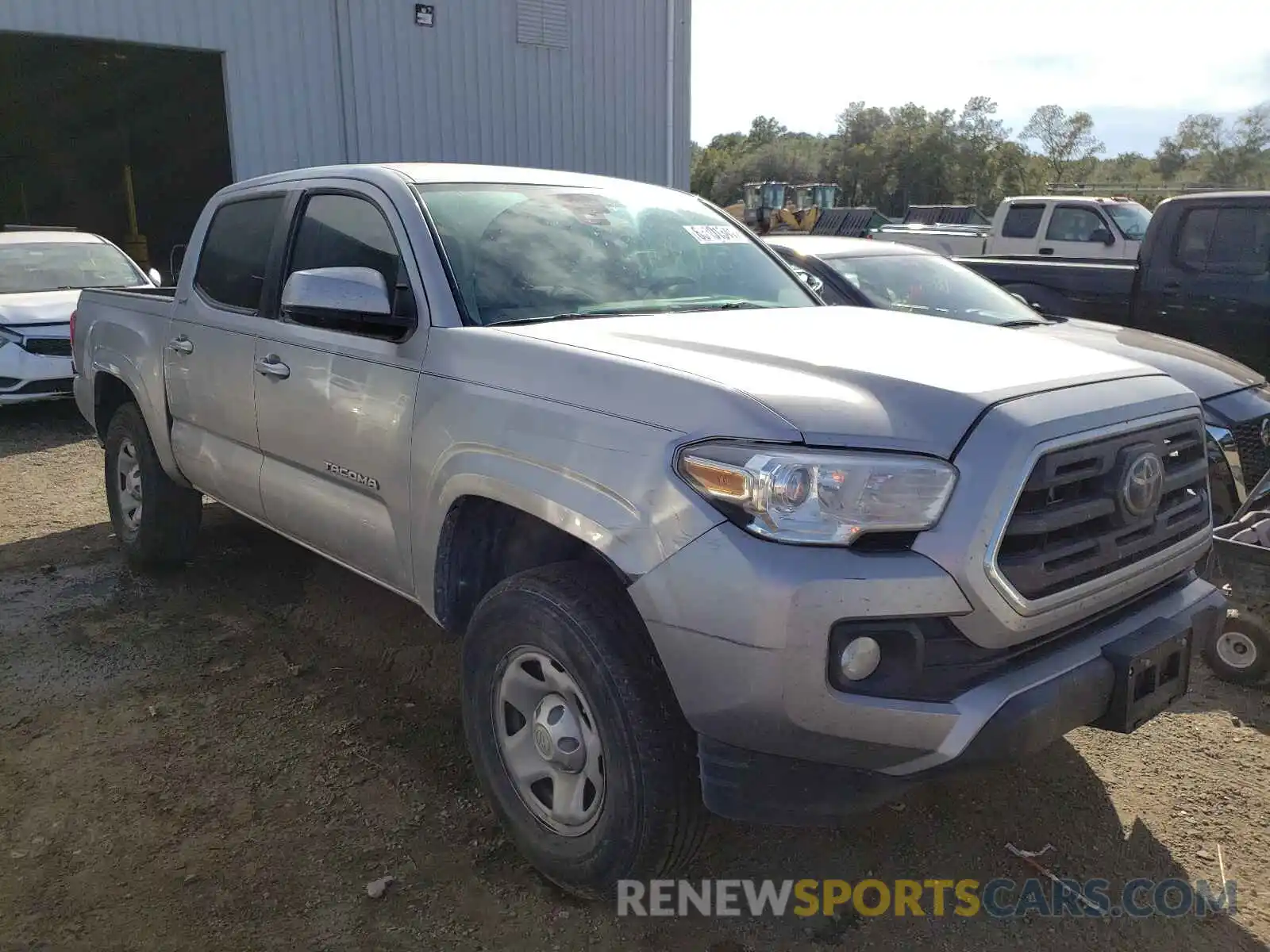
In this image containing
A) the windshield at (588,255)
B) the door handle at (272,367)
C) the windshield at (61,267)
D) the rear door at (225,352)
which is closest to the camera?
the windshield at (588,255)

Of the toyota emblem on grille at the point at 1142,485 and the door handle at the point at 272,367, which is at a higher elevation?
the door handle at the point at 272,367

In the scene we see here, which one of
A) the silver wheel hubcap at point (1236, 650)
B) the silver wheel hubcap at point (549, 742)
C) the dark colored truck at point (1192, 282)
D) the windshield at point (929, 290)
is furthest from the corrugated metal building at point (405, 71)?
the silver wheel hubcap at point (1236, 650)

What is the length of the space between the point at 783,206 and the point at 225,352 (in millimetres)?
27370

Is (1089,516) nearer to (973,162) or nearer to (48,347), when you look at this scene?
(48,347)

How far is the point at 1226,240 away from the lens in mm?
8141

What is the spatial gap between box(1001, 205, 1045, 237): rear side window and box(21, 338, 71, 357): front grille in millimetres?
12236

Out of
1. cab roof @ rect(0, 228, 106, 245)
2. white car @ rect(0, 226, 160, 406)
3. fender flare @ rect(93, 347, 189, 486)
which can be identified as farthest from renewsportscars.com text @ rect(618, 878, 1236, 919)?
cab roof @ rect(0, 228, 106, 245)

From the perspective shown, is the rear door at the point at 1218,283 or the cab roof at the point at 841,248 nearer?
the cab roof at the point at 841,248

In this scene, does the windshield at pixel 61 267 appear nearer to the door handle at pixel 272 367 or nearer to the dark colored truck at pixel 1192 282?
the door handle at pixel 272 367

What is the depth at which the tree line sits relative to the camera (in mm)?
Answer: 50125

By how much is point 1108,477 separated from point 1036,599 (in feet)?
1.38

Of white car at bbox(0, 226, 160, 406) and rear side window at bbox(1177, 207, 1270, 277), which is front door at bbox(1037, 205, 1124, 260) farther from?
white car at bbox(0, 226, 160, 406)

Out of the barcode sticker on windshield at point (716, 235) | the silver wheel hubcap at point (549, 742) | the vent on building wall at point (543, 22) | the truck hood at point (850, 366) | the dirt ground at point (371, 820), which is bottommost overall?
the dirt ground at point (371, 820)

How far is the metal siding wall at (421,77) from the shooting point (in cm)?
1262
